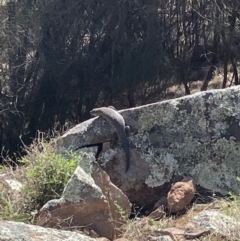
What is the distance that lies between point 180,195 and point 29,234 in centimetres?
191

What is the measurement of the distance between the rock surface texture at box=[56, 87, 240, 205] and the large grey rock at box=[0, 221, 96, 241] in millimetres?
1980

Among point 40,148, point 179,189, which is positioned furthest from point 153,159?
point 40,148

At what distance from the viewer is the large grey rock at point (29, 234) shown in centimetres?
322

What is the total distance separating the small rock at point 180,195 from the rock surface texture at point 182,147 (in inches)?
13.4

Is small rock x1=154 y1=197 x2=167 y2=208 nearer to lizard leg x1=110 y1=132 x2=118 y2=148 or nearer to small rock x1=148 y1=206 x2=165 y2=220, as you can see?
small rock x1=148 y1=206 x2=165 y2=220

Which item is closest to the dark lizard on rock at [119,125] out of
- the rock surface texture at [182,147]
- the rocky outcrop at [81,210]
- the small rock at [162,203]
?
the rock surface texture at [182,147]

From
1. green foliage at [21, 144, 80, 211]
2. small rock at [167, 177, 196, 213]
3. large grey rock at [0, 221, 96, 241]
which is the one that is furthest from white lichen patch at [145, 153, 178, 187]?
large grey rock at [0, 221, 96, 241]

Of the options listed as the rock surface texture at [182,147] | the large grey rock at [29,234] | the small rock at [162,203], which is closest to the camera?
the large grey rock at [29,234]

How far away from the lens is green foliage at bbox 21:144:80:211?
4793 mm

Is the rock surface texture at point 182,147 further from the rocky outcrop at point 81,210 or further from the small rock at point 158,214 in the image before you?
the rocky outcrop at point 81,210

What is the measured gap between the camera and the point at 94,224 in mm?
4430

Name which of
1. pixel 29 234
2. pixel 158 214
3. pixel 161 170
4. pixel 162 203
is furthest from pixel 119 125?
pixel 29 234

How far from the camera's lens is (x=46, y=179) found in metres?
4.81

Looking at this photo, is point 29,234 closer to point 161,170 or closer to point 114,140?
point 161,170
